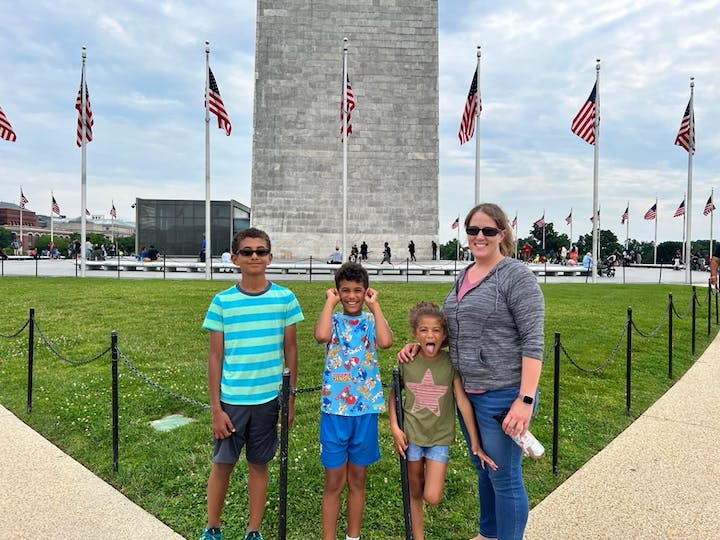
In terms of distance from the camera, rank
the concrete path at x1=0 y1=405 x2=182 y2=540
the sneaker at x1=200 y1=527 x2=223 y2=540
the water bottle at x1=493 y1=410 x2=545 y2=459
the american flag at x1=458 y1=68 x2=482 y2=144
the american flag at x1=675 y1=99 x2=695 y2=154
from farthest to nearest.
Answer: the american flag at x1=675 y1=99 x2=695 y2=154 < the american flag at x1=458 y1=68 x2=482 y2=144 < the concrete path at x1=0 y1=405 x2=182 y2=540 < the sneaker at x1=200 y1=527 x2=223 y2=540 < the water bottle at x1=493 y1=410 x2=545 y2=459

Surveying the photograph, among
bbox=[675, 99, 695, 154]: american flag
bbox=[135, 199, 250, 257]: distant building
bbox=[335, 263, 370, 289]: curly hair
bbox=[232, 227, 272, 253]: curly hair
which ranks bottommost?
bbox=[335, 263, 370, 289]: curly hair

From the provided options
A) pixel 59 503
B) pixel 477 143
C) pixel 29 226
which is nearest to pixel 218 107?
pixel 477 143

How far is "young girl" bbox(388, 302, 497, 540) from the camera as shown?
3297 mm

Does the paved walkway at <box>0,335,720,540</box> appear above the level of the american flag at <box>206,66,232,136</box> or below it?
below

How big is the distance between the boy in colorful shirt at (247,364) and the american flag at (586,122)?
20057 mm

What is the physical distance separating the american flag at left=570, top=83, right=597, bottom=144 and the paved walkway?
1680 centimetres

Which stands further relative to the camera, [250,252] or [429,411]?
[250,252]

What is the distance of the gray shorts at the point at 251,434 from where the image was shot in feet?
11.6

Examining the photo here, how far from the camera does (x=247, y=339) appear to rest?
11.6 feet

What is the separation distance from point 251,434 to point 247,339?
0.64 metres

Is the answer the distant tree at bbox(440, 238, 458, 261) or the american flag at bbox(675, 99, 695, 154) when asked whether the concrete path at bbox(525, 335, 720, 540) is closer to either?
the american flag at bbox(675, 99, 695, 154)

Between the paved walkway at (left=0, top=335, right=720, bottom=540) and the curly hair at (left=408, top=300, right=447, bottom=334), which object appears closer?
the curly hair at (left=408, top=300, right=447, bottom=334)

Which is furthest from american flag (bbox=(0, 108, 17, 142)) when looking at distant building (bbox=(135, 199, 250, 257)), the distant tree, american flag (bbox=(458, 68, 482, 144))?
the distant tree

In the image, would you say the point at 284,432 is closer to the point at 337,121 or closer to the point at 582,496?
the point at 582,496
